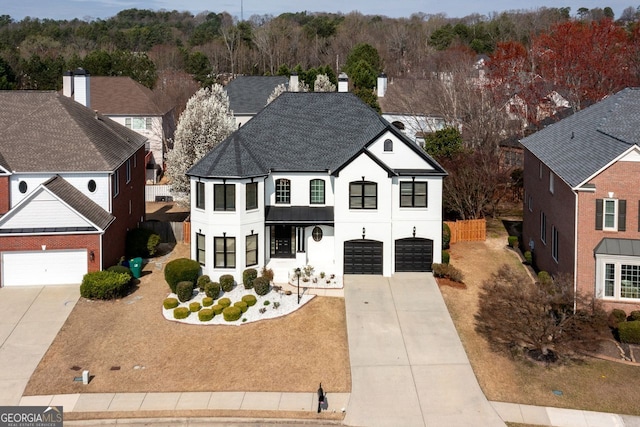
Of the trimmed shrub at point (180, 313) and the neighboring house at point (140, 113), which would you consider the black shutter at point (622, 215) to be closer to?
the trimmed shrub at point (180, 313)

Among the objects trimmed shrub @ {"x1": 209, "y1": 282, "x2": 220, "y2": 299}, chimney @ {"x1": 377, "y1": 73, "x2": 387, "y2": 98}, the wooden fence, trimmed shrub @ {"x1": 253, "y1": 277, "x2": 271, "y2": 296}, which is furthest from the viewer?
chimney @ {"x1": 377, "y1": 73, "x2": 387, "y2": 98}

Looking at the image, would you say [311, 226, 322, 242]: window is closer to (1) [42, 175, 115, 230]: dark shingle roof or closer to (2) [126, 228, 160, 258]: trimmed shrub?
(2) [126, 228, 160, 258]: trimmed shrub

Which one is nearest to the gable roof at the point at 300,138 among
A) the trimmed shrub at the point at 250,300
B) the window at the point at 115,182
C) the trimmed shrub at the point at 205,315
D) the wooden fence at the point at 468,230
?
the window at the point at 115,182

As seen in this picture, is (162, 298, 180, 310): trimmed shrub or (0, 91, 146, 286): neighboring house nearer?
(162, 298, 180, 310): trimmed shrub

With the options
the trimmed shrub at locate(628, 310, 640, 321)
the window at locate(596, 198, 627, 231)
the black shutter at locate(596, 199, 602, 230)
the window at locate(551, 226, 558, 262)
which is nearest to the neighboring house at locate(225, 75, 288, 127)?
the window at locate(551, 226, 558, 262)

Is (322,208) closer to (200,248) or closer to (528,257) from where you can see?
(200,248)

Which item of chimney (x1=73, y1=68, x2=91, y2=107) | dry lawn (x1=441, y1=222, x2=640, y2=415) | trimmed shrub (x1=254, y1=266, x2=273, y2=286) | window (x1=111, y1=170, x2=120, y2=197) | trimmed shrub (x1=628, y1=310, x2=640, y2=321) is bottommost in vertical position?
dry lawn (x1=441, y1=222, x2=640, y2=415)
